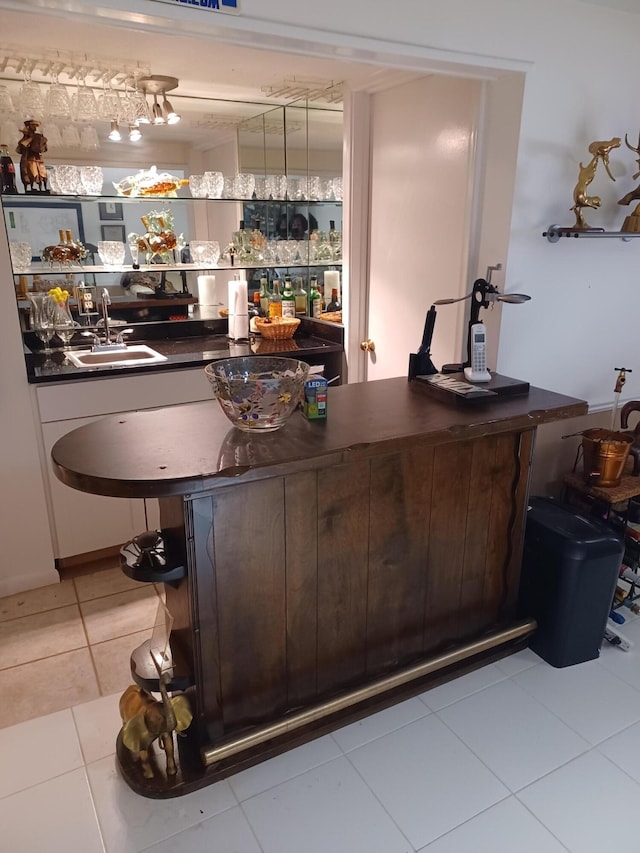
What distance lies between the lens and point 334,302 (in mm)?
3725

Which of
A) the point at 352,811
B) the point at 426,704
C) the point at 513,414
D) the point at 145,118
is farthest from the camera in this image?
the point at 145,118

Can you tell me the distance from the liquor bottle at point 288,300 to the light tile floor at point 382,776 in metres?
Result: 2.19

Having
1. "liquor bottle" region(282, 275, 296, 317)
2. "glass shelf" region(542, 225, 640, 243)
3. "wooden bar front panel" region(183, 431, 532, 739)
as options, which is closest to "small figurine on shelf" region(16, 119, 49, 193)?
"liquor bottle" region(282, 275, 296, 317)

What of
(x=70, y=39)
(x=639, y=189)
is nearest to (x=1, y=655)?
(x=70, y=39)

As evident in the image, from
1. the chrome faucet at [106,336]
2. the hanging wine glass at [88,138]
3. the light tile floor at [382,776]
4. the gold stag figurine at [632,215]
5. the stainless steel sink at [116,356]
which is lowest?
the light tile floor at [382,776]

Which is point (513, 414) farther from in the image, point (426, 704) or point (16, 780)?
point (16, 780)

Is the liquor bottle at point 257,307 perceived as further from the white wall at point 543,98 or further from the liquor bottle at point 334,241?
the white wall at point 543,98

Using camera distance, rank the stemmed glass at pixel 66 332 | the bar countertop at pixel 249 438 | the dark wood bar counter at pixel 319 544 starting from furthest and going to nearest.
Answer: the stemmed glass at pixel 66 332, the dark wood bar counter at pixel 319 544, the bar countertop at pixel 249 438

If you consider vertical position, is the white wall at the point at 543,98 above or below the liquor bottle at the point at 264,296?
above

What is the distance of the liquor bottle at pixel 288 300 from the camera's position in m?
3.70

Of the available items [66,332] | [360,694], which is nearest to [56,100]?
[66,332]

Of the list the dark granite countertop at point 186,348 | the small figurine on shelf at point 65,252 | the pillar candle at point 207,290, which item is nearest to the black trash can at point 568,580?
Answer: the dark granite countertop at point 186,348

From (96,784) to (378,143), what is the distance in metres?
2.86

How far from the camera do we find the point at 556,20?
225 centimetres
